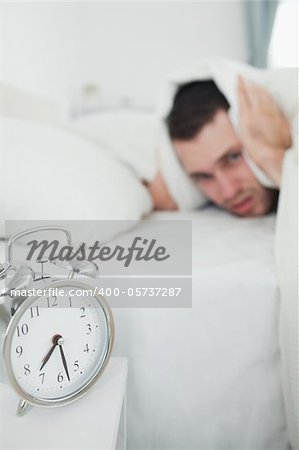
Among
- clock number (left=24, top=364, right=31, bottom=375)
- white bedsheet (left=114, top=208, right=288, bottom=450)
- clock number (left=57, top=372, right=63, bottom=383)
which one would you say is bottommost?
white bedsheet (left=114, top=208, right=288, bottom=450)

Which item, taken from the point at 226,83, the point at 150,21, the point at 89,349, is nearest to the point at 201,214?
the point at 226,83

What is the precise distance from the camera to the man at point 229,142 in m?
0.92

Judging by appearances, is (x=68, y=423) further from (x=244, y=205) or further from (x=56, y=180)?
(x=244, y=205)

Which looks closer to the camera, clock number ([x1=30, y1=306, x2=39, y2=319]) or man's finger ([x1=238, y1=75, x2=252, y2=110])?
clock number ([x1=30, y1=306, x2=39, y2=319])

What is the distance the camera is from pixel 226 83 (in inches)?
38.4

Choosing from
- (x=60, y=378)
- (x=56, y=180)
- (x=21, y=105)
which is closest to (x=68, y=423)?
(x=60, y=378)

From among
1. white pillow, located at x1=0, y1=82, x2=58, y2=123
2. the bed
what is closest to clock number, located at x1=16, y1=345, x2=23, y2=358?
the bed

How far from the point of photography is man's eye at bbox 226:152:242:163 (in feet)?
3.28

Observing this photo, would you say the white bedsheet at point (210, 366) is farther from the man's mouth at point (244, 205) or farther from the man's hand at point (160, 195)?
the man's hand at point (160, 195)

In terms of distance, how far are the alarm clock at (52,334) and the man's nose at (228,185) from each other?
24.3 inches

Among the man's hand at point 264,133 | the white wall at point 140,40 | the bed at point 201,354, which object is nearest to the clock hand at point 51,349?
the bed at point 201,354

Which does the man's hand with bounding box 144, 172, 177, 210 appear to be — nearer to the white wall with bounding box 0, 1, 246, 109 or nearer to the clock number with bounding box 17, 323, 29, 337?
the clock number with bounding box 17, 323, 29, 337

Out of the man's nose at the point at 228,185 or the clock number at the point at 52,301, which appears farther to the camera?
the man's nose at the point at 228,185

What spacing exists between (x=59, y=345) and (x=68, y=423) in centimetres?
9
